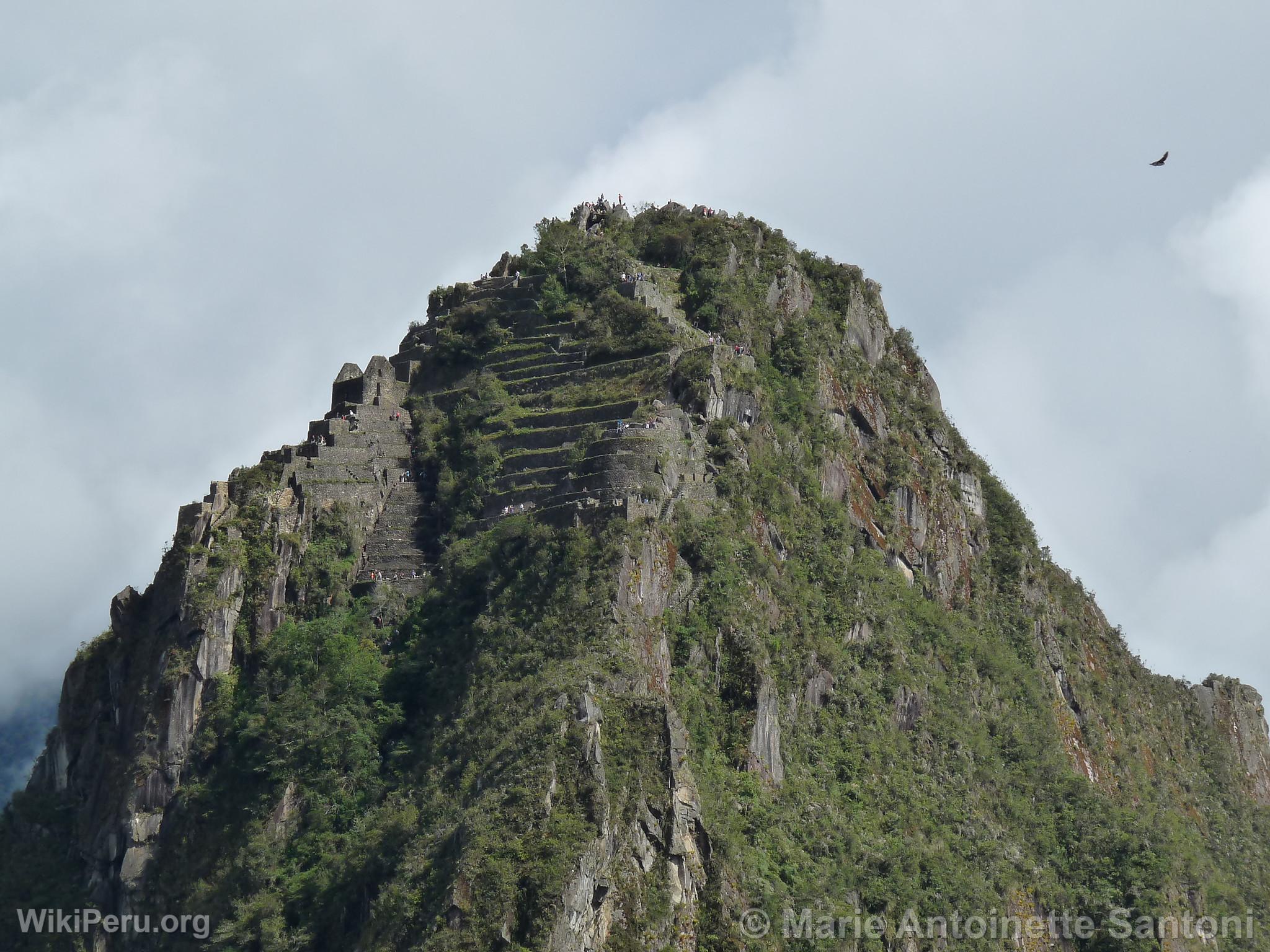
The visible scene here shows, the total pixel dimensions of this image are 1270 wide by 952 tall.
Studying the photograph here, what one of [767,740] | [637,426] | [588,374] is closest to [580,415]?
[588,374]

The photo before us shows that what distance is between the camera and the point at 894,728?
9756 centimetres

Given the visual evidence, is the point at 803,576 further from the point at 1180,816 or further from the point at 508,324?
the point at 1180,816

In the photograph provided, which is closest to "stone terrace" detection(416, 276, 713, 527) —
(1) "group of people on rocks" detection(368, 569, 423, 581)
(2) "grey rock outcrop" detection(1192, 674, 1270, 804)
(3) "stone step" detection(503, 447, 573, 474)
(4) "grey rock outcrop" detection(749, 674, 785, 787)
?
(3) "stone step" detection(503, 447, 573, 474)

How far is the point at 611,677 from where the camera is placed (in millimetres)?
85875

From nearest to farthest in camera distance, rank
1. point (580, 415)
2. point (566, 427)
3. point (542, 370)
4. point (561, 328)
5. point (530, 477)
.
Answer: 1. point (530, 477)
2. point (566, 427)
3. point (580, 415)
4. point (542, 370)
5. point (561, 328)

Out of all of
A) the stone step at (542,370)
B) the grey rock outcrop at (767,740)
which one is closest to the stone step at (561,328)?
the stone step at (542,370)

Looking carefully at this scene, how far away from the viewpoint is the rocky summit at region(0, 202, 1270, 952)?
84375 mm

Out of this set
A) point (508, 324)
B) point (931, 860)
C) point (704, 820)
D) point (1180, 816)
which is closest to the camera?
point (704, 820)

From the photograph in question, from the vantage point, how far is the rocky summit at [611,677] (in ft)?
277

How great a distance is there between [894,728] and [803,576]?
6792 millimetres

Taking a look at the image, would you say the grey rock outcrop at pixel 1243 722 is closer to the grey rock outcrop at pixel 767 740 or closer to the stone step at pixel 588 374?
the stone step at pixel 588 374

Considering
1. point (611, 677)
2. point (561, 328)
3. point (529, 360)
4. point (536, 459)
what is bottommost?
point (611, 677)

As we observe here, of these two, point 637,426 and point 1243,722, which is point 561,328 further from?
point 1243,722

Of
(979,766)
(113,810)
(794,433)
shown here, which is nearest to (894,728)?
(979,766)
